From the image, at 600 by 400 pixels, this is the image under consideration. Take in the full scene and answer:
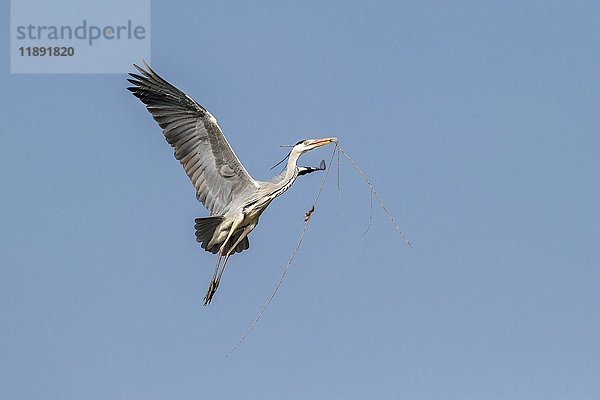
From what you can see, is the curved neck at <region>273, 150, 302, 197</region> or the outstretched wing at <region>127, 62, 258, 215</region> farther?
the outstretched wing at <region>127, 62, 258, 215</region>

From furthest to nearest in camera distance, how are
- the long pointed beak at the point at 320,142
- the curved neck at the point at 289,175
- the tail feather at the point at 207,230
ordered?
the tail feather at the point at 207,230 → the curved neck at the point at 289,175 → the long pointed beak at the point at 320,142

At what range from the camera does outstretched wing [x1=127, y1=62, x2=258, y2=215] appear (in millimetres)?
15727

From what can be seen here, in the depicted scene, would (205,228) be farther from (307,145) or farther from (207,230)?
(307,145)

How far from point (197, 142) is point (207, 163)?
37 cm

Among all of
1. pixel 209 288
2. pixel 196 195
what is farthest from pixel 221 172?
pixel 209 288

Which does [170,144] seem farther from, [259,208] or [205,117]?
[259,208]

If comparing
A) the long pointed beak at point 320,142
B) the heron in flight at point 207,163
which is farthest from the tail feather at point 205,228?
the long pointed beak at point 320,142

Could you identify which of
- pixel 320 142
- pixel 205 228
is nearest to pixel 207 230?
pixel 205 228

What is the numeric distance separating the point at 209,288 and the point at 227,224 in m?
1.08

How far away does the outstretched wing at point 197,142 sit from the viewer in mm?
15727

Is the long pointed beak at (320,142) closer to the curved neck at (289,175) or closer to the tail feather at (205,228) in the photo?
the curved neck at (289,175)

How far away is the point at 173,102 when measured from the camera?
52.2 ft

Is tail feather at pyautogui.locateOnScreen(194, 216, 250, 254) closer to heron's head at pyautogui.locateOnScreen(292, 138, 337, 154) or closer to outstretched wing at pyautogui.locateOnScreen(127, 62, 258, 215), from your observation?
outstretched wing at pyautogui.locateOnScreen(127, 62, 258, 215)

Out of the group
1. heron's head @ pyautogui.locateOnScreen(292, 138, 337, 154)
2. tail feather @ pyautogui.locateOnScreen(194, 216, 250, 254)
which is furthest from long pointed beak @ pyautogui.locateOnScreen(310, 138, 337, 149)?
tail feather @ pyautogui.locateOnScreen(194, 216, 250, 254)
